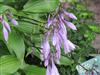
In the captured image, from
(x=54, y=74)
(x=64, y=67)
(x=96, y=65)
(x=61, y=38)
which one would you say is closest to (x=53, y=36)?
(x=61, y=38)

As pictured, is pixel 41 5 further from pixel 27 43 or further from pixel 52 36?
pixel 52 36

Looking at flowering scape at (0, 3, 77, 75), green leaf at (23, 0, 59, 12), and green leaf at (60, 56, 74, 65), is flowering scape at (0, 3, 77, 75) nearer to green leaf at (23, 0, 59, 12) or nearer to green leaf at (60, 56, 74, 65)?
green leaf at (23, 0, 59, 12)

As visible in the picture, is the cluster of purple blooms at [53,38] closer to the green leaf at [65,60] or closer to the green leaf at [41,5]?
the green leaf at [41,5]

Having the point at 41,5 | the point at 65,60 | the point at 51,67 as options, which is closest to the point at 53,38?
the point at 51,67

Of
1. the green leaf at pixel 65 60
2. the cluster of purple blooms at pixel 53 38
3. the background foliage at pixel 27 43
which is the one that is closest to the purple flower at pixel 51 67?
the cluster of purple blooms at pixel 53 38

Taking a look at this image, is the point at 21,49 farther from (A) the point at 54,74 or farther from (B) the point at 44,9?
(A) the point at 54,74
